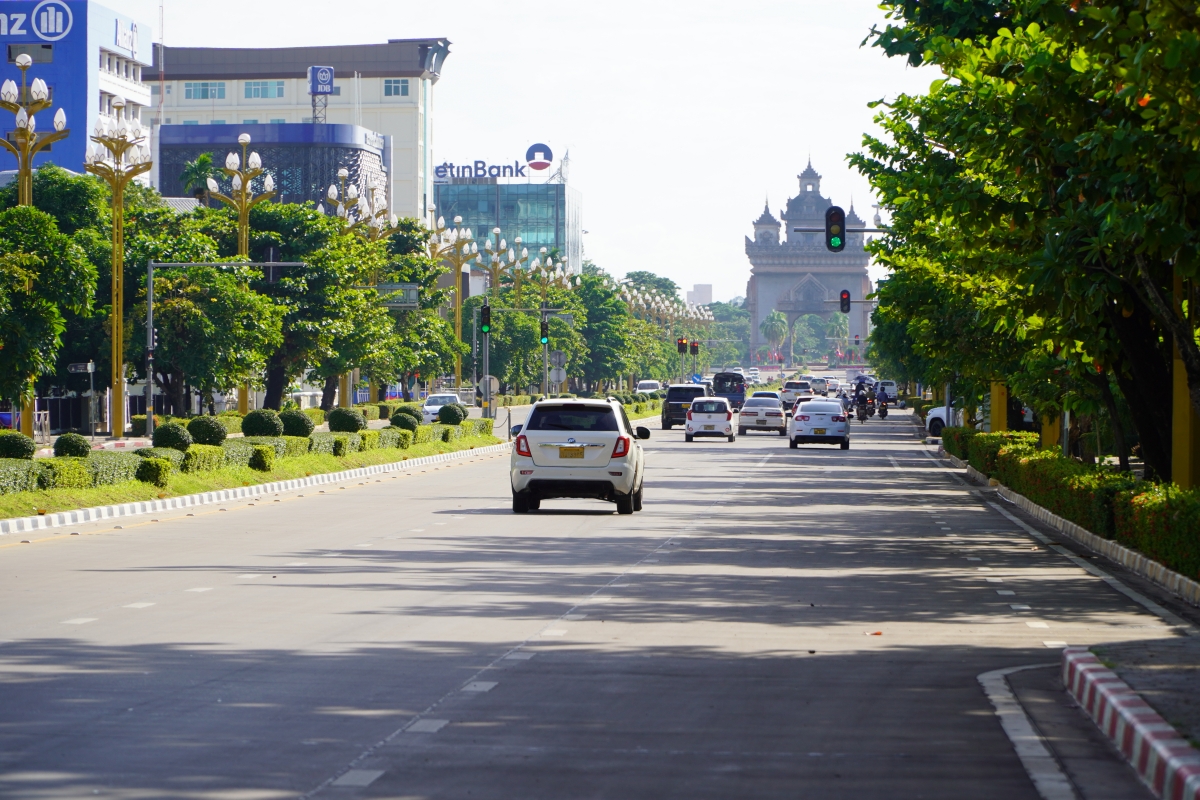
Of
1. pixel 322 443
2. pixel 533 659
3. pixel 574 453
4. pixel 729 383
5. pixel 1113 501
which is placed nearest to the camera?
pixel 533 659

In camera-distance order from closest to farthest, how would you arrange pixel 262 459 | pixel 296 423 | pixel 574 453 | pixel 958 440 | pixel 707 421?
pixel 574 453
pixel 262 459
pixel 296 423
pixel 958 440
pixel 707 421

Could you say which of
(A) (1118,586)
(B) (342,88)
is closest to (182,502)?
(A) (1118,586)

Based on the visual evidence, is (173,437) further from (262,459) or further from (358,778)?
(358,778)

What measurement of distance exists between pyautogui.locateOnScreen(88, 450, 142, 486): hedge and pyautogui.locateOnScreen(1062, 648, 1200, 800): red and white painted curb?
1857cm

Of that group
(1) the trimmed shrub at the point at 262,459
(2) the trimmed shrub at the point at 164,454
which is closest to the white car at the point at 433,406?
(1) the trimmed shrub at the point at 262,459

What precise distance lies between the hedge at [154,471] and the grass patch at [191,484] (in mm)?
181

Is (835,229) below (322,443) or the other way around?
the other way around

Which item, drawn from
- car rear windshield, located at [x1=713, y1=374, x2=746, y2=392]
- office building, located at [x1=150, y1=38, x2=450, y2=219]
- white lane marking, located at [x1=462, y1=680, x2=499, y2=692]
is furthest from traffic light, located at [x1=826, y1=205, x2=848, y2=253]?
office building, located at [x1=150, y1=38, x2=450, y2=219]

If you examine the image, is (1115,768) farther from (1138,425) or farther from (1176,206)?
(1138,425)

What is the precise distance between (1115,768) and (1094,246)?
7430mm

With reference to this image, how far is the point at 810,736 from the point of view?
8289 mm

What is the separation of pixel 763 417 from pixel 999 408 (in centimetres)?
2142

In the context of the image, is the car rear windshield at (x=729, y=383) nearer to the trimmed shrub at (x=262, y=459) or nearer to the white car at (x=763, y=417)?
the white car at (x=763, y=417)

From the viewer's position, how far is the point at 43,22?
10681 cm
